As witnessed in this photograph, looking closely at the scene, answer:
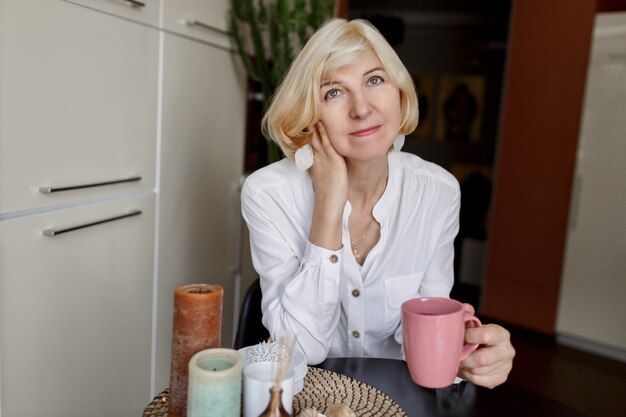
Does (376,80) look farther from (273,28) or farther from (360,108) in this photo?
(273,28)

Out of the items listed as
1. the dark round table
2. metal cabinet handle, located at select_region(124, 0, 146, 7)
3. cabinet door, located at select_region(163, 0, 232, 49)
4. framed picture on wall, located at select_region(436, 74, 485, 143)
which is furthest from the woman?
framed picture on wall, located at select_region(436, 74, 485, 143)

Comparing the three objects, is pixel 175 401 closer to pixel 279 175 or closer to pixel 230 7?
pixel 279 175

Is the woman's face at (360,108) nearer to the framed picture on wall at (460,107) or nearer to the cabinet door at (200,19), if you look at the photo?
the cabinet door at (200,19)

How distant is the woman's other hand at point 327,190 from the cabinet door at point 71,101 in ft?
1.85

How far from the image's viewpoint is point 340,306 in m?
1.28

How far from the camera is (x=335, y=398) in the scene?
803 mm

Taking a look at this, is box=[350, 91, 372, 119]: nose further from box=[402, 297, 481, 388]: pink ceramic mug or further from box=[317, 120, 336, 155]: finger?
box=[402, 297, 481, 388]: pink ceramic mug

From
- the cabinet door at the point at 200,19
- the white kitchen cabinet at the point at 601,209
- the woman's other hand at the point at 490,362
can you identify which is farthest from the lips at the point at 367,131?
the white kitchen cabinet at the point at 601,209

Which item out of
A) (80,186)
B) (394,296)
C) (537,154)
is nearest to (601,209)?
(537,154)

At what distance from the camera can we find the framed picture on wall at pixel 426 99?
3621 mm

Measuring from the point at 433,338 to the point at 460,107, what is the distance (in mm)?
3045

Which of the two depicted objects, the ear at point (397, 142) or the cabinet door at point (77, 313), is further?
the ear at point (397, 142)

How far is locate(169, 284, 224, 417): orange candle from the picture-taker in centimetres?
60

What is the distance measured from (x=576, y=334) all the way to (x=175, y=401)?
269 cm
